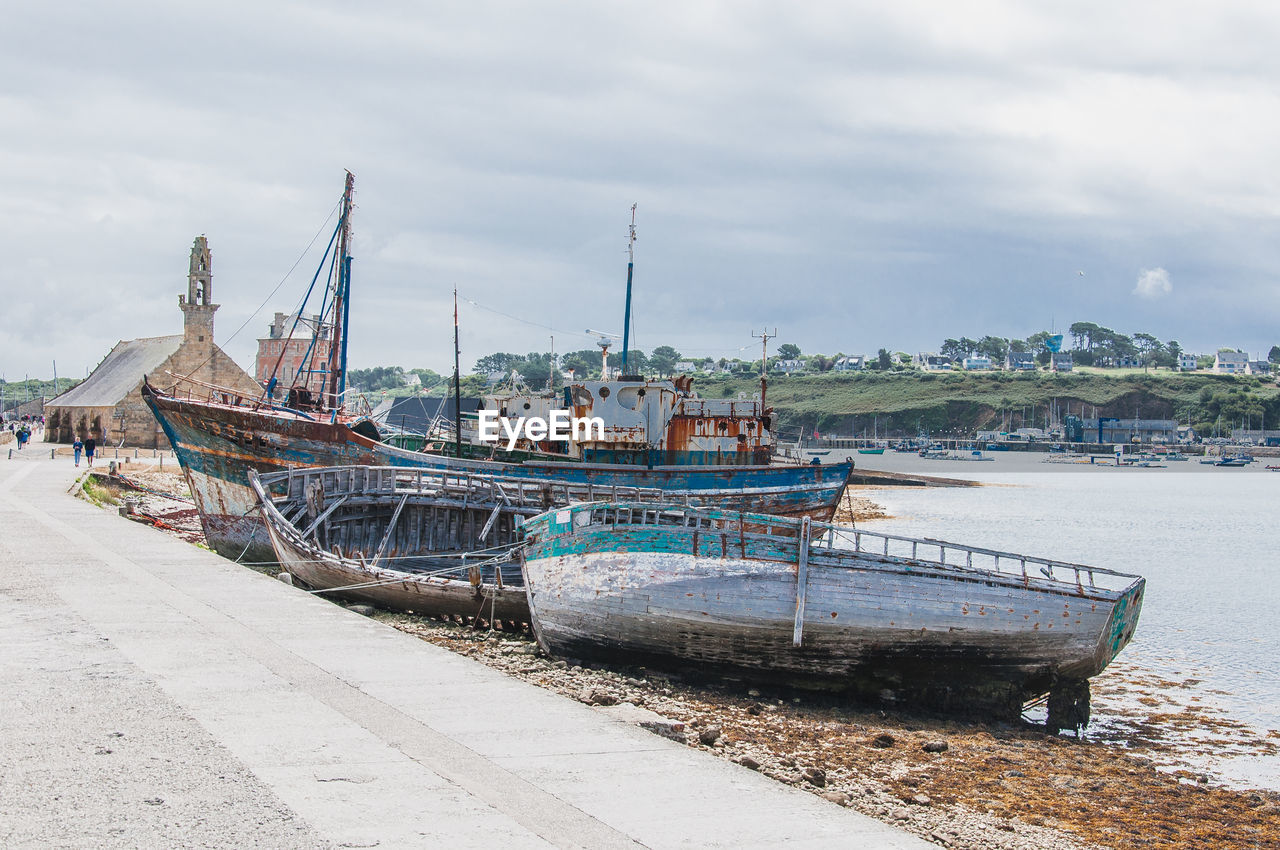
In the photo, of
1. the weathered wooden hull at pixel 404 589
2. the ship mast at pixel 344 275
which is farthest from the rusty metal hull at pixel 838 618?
the ship mast at pixel 344 275

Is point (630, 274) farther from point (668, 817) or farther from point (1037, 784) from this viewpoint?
point (668, 817)

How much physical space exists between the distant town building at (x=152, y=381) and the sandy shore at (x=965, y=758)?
59.7 metres

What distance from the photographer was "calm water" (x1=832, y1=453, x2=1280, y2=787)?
22.0 m

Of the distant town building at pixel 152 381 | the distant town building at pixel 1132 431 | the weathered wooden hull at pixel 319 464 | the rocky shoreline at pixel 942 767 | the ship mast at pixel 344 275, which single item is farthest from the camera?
the distant town building at pixel 1132 431

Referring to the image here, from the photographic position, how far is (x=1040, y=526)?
59250 mm

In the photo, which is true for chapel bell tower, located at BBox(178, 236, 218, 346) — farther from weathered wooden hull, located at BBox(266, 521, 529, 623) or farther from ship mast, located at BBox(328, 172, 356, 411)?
weathered wooden hull, located at BBox(266, 521, 529, 623)

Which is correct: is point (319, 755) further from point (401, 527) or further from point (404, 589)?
point (401, 527)

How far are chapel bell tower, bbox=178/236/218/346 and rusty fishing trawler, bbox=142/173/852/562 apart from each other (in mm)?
46128

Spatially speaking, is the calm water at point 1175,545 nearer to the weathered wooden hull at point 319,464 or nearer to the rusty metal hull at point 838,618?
the rusty metal hull at point 838,618

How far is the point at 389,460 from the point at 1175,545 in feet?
126

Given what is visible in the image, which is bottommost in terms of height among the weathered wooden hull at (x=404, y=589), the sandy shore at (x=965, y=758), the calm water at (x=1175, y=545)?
the calm water at (x=1175, y=545)

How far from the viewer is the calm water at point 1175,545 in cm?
2195

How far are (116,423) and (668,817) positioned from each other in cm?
7039

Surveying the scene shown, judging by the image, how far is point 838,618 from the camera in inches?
617
